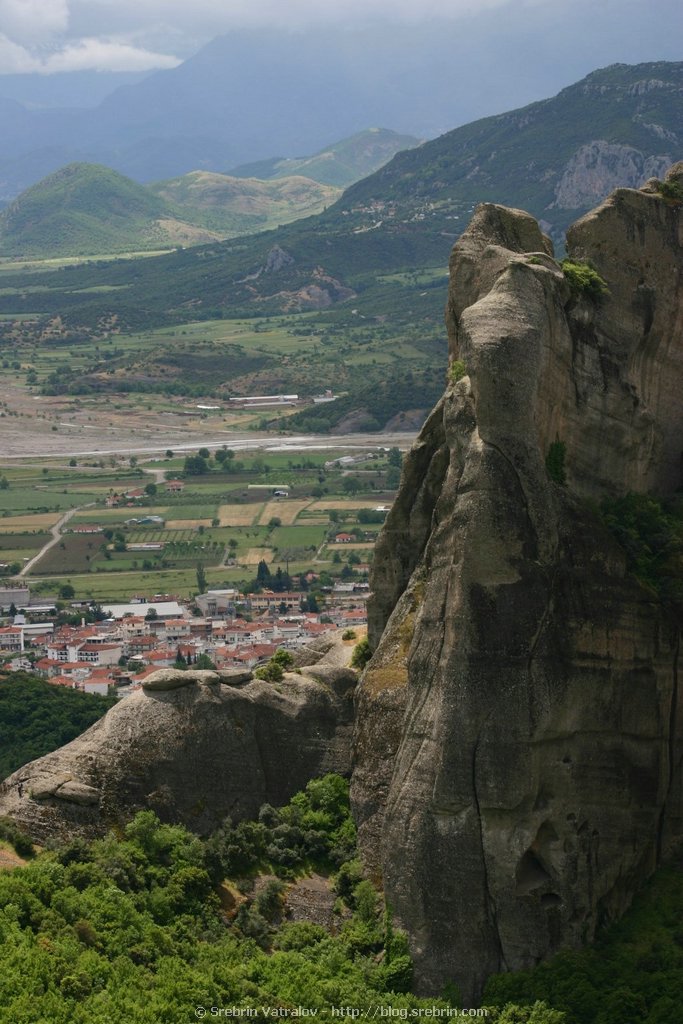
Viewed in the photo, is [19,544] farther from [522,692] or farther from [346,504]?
[522,692]

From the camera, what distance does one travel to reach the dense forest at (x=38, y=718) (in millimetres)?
66500

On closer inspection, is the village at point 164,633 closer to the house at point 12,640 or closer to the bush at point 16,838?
the house at point 12,640

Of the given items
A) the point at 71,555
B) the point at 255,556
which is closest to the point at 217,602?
the point at 255,556

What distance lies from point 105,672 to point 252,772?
178 ft

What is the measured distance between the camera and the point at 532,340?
4134 centimetres

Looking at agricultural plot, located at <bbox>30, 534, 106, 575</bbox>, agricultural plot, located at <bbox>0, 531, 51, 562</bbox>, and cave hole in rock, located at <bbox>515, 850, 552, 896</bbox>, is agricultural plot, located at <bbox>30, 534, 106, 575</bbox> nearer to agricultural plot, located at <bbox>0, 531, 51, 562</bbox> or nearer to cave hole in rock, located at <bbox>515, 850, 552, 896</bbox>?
agricultural plot, located at <bbox>0, 531, 51, 562</bbox>

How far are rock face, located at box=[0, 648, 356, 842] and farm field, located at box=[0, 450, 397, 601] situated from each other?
87.9 metres

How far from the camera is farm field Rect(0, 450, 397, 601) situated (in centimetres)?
14475

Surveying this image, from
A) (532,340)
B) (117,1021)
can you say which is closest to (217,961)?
(117,1021)

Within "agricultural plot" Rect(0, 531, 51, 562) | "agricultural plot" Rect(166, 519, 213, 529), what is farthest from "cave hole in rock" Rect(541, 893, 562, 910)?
"agricultural plot" Rect(166, 519, 213, 529)

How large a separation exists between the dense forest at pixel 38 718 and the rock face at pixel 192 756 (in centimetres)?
1880

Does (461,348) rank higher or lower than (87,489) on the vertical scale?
higher

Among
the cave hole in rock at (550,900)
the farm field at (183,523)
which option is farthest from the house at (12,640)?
the cave hole in rock at (550,900)

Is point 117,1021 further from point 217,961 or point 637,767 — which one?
point 637,767
